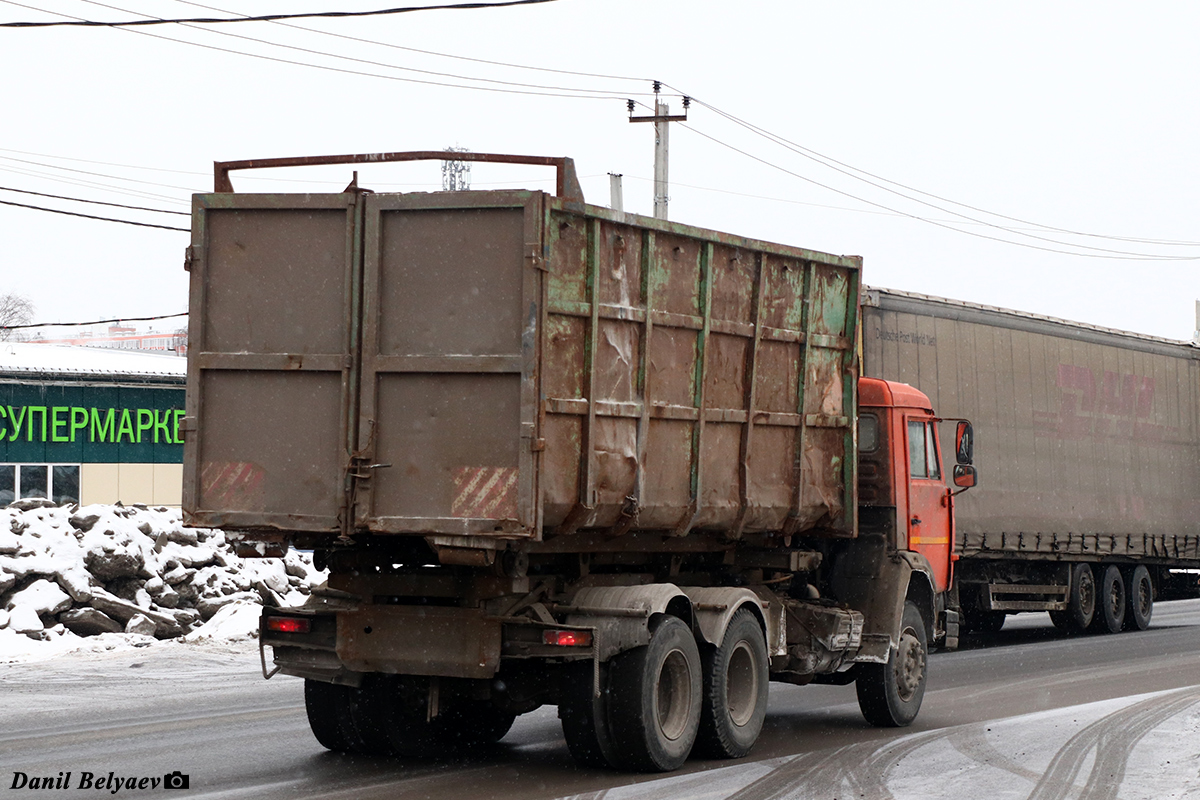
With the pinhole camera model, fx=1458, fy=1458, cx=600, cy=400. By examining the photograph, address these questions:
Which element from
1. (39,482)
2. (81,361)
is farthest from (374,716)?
(81,361)

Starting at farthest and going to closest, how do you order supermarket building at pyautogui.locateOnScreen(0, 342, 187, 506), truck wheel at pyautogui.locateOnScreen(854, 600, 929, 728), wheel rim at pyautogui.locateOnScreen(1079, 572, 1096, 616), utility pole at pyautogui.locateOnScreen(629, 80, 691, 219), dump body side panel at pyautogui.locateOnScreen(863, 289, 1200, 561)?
supermarket building at pyautogui.locateOnScreen(0, 342, 187, 506), utility pole at pyautogui.locateOnScreen(629, 80, 691, 219), wheel rim at pyautogui.locateOnScreen(1079, 572, 1096, 616), dump body side panel at pyautogui.locateOnScreen(863, 289, 1200, 561), truck wheel at pyautogui.locateOnScreen(854, 600, 929, 728)

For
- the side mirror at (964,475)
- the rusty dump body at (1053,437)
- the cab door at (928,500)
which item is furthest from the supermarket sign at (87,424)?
the side mirror at (964,475)

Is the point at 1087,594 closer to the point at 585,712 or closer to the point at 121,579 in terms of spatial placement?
the point at 121,579

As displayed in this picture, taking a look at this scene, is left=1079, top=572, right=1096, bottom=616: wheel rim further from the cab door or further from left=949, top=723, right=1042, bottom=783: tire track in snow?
left=949, top=723, right=1042, bottom=783: tire track in snow

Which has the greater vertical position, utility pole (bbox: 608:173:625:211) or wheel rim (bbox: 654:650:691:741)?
utility pole (bbox: 608:173:625:211)

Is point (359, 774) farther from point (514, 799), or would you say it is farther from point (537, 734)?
point (537, 734)

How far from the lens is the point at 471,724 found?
397 inches

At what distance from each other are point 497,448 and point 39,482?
29380 mm

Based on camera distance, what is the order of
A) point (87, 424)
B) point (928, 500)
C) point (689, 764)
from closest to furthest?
point (689, 764) < point (928, 500) < point (87, 424)

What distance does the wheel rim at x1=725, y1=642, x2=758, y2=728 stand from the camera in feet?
31.9

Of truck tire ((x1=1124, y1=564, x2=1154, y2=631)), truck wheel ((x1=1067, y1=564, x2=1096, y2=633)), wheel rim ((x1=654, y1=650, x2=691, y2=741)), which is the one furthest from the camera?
truck tire ((x1=1124, y1=564, x2=1154, y2=631))

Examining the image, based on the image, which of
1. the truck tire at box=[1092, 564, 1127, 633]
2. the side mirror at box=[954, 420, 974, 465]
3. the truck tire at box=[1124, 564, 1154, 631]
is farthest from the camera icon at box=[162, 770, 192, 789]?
the truck tire at box=[1124, 564, 1154, 631]

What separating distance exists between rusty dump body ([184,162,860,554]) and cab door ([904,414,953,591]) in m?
3.15

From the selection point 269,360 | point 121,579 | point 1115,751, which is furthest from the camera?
point 121,579
